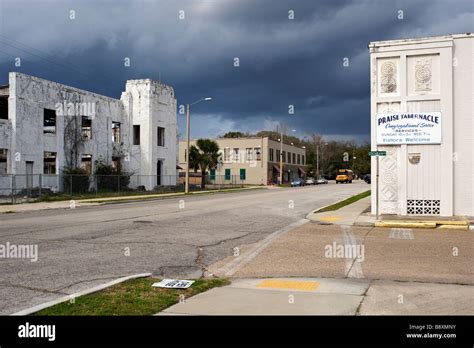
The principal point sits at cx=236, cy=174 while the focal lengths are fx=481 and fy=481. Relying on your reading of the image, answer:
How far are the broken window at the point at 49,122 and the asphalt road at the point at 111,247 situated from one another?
66.9 ft

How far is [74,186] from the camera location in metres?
36.9

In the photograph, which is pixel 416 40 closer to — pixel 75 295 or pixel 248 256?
pixel 248 256

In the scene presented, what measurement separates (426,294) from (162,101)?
4390cm

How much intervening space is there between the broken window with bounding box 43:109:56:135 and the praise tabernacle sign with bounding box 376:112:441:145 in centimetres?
2691

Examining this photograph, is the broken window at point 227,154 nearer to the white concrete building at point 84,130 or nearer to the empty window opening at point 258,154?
the empty window opening at point 258,154

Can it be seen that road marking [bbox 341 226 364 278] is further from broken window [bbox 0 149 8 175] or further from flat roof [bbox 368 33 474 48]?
broken window [bbox 0 149 8 175]

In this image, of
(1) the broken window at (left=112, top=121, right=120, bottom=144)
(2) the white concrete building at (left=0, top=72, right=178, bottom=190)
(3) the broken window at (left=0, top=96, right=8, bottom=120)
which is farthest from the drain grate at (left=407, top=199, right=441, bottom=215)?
(1) the broken window at (left=112, top=121, right=120, bottom=144)

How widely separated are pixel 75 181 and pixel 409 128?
26698mm

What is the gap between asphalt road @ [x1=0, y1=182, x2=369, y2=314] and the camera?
25.7 feet

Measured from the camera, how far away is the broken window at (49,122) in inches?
1452

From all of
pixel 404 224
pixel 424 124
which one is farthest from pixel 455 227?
pixel 424 124
